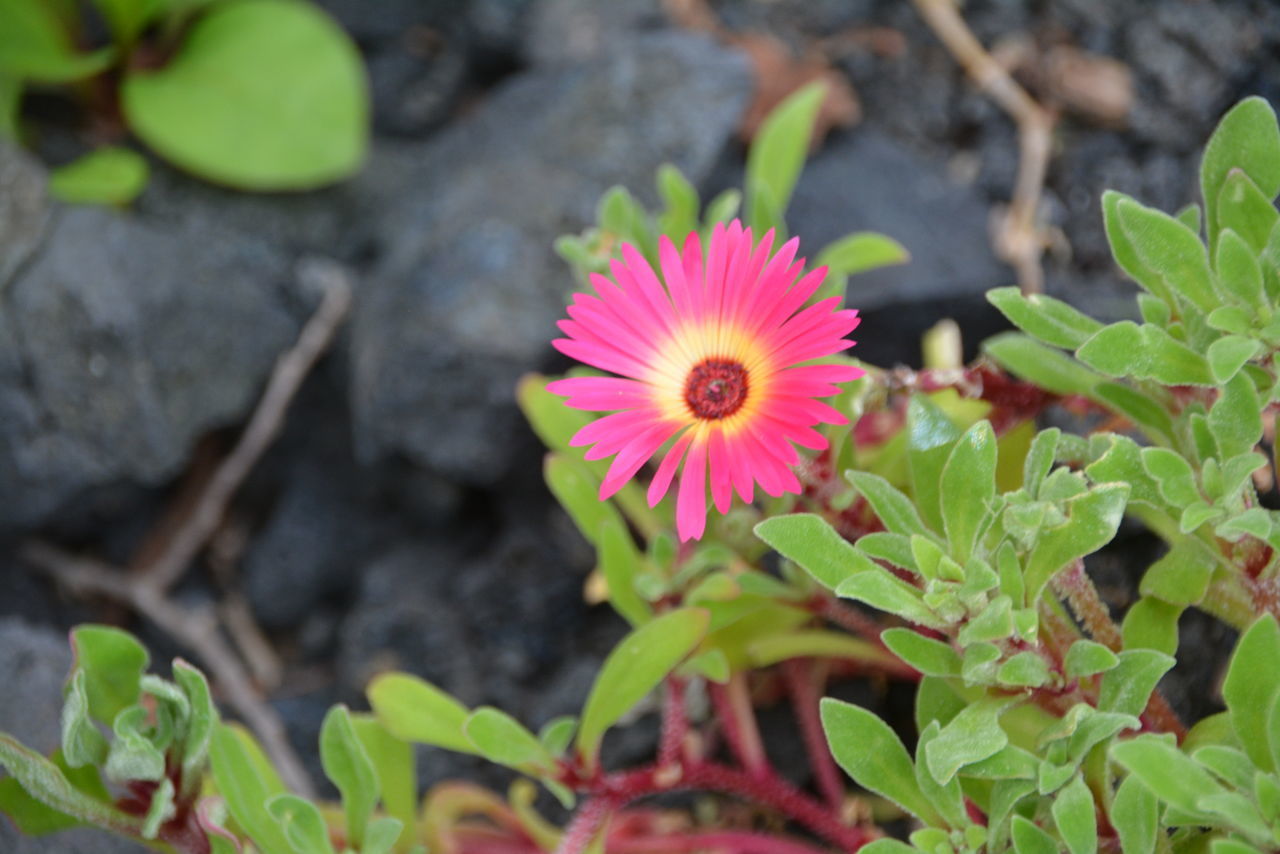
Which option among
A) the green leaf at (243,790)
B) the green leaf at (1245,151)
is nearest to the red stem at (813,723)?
the green leaf at (243,790)

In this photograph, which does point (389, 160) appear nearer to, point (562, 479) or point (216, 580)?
point (216, 580)

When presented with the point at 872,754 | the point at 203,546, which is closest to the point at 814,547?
the point at 872,754

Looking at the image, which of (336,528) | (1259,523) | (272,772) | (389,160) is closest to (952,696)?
(1259,523)

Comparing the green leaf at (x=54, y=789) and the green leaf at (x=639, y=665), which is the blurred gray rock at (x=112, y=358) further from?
the green leaf at (x=639, y=665)

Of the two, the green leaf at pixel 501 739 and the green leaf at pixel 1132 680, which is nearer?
the green leaf at pixel 1132 680

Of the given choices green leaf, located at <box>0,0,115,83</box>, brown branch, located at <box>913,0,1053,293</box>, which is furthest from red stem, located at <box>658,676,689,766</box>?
green leaf, located at <box>0,0,115,83</box>

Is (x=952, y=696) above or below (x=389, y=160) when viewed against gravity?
below

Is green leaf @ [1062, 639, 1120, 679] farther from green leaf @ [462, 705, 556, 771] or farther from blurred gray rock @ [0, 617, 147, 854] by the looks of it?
blurred gray rock @ [0, 617, 147, 854]
